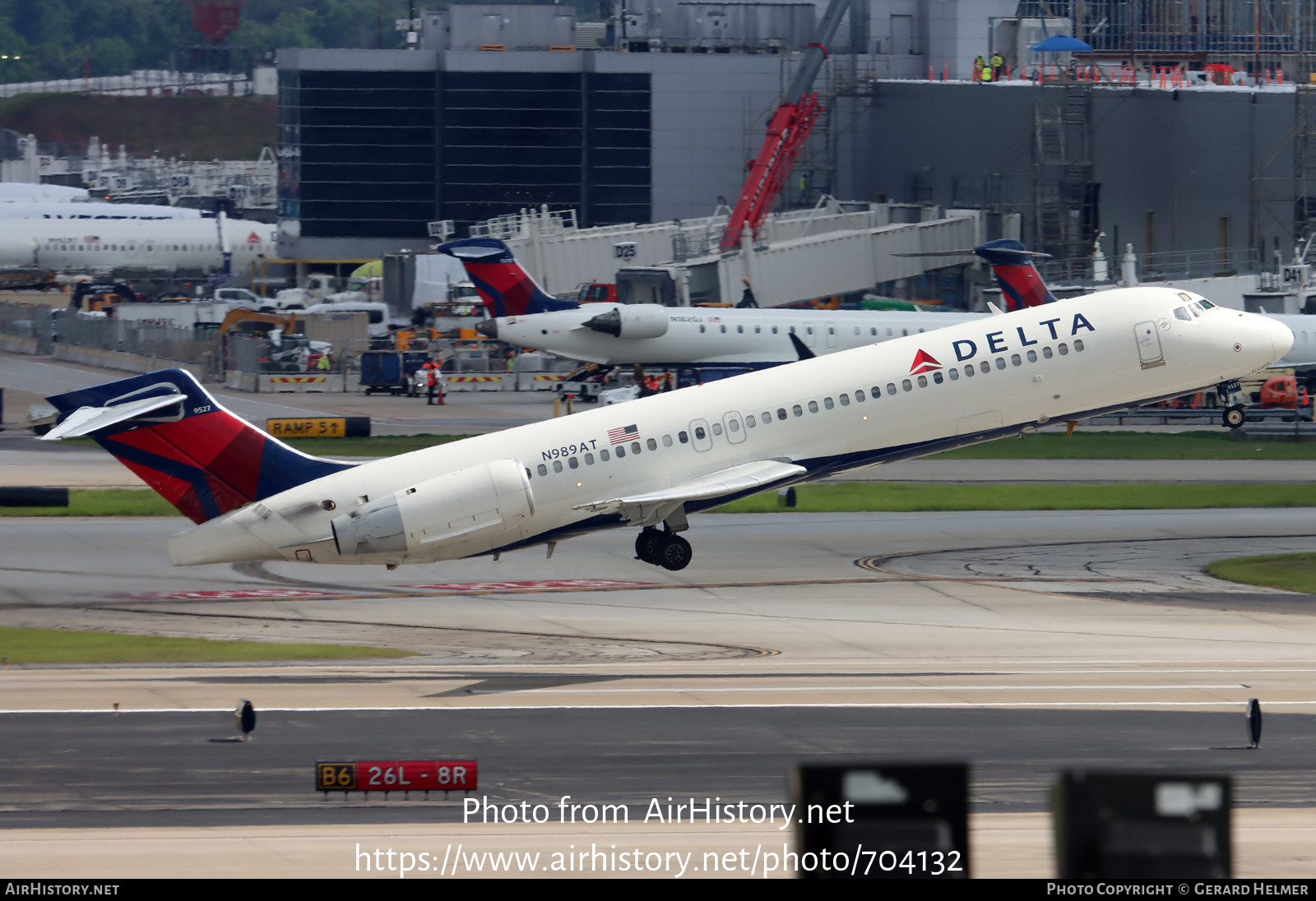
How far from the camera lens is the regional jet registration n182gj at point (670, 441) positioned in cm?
3484

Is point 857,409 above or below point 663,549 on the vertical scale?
above

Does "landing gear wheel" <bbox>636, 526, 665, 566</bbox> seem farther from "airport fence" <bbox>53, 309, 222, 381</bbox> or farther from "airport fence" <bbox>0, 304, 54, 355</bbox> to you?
"airport fence" <bbox>0, 304, 54, 355</bbox>

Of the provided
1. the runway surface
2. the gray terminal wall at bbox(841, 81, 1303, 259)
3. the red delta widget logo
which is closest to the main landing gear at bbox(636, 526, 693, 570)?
the runway surface

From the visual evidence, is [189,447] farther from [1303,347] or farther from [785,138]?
[785,138]

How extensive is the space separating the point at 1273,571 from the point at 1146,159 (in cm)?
6113

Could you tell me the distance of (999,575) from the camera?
1606 inches

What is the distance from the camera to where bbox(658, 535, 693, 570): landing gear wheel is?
130 ft

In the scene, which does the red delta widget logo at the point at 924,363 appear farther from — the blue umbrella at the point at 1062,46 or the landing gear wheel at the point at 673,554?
the blue umbrella at the point at 1062,46

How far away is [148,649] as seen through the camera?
108 ft

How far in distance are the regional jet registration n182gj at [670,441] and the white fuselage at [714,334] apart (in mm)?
31203

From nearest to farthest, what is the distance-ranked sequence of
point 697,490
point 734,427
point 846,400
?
point 697,490 → point 734,427 → point 846,400

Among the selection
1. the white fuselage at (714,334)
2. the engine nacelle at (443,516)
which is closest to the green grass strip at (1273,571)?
the engine nacelle at (443,516)

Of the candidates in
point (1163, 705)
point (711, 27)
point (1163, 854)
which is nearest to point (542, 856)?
point (1163, 854)

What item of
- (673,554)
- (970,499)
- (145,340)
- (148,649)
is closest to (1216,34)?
(145,340)
